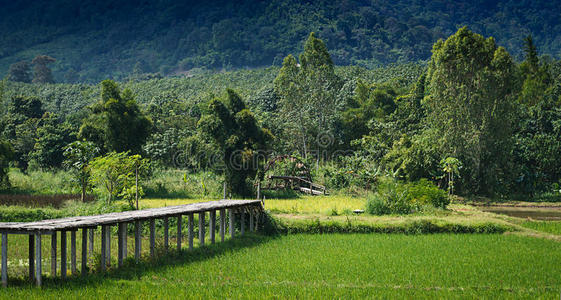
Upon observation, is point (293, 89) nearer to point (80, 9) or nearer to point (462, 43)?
point (462, 43)

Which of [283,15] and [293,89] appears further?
[283,15]

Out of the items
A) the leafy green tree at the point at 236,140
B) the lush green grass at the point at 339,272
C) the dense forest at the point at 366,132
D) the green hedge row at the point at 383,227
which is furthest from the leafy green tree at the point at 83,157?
the lush green grass at the point at 339,272

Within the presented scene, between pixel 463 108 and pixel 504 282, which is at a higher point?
pixel 463 108

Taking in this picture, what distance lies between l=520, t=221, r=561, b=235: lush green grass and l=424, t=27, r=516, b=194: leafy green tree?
11.1 m

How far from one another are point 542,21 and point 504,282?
555 feet

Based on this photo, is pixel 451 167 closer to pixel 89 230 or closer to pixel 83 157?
pixel 83 157

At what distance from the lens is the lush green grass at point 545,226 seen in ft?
55.2

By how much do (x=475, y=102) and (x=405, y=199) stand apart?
34.6ft

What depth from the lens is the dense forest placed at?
2664cm

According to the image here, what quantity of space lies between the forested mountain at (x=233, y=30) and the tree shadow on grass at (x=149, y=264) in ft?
321

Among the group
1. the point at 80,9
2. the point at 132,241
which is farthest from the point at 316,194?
the point at 80,9

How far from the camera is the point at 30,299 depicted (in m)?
8.69

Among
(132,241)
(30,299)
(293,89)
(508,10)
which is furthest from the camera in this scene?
(508,10)

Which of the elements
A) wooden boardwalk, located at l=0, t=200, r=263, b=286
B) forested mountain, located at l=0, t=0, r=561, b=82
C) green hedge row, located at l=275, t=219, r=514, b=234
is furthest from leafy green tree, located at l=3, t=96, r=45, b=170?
forested mountain, located at l=0, t=0, r=561, b=82
